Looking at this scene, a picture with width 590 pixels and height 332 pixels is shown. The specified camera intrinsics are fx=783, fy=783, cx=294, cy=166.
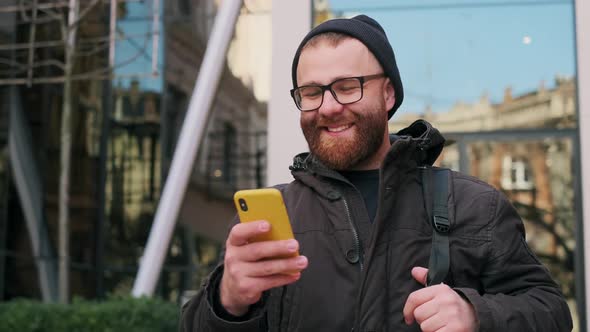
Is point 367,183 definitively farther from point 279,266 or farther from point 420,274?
point 279,266

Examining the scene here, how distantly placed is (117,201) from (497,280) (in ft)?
39.3

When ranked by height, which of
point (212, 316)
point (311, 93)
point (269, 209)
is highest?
point (311, 93)

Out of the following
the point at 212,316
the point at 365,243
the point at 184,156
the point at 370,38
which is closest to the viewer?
the point at 212,316

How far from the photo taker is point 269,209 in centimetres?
152

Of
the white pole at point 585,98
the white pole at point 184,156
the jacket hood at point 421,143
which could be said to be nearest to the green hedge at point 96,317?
the white pole at point 184,156

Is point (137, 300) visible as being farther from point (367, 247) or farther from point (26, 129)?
point (26, 129)

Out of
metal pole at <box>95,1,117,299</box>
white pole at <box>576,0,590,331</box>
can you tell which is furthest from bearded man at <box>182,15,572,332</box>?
metal pole at <box>95,1,117,299</box>

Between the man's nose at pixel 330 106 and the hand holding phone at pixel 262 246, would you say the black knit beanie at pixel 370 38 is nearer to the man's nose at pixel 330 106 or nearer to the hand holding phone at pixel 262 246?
the man's nose at pixel 330 106

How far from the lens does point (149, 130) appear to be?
1312cm

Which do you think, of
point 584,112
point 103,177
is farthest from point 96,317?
point 103,177

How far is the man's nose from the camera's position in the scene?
1.83m

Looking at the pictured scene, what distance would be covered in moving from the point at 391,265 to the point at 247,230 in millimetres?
415

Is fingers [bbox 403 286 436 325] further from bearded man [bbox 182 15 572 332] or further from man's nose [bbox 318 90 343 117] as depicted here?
man's nose [bbox 318 90 343 117]

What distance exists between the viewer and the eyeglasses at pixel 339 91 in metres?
1.85
